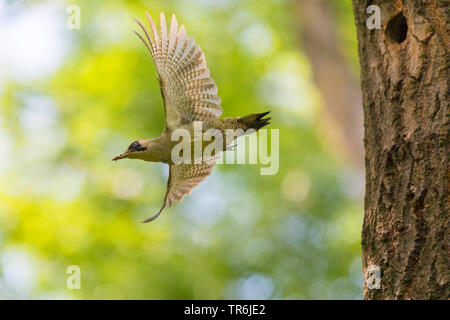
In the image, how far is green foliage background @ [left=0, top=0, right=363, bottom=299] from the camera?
1155 centimetres

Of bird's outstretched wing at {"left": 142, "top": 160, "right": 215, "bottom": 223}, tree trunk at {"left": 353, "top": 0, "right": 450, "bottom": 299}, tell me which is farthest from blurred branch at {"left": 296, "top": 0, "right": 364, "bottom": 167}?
tree trunk at {"left": 353, "top": 0, "right": 450, "bottom": 299}

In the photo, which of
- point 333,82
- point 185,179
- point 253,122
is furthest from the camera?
point 333,82

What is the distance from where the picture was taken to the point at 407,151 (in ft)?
12.5

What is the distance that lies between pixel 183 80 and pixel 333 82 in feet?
22.1

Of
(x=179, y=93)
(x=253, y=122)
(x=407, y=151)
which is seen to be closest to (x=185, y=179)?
(x=179, y=93)

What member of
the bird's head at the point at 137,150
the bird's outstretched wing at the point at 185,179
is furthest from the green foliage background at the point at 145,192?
the bird's head at the point at 137,150

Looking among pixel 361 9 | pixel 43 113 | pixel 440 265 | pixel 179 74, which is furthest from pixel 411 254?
pixel 43 113

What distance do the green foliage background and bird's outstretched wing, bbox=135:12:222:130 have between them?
260 inches

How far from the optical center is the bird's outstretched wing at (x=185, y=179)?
4.86 m

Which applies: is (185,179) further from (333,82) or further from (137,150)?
(333,82)

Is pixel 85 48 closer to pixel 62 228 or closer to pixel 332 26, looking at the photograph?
pixel 62 228

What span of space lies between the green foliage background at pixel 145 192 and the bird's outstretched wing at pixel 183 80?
6607 mm

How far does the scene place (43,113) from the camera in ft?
40.8

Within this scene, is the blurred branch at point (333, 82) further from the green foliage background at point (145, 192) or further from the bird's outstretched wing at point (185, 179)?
the bird's outstretched wing at point (185, 179)
